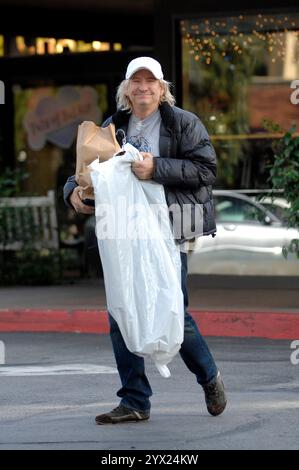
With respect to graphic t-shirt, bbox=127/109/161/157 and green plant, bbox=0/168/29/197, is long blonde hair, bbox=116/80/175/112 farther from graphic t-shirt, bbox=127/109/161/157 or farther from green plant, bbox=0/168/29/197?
green plant, bbox=0/168/29/197

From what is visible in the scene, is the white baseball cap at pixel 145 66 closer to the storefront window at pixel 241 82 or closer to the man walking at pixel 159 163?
the man walking at pixel 159 163

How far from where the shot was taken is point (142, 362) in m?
6.29

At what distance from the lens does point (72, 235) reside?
1451cm

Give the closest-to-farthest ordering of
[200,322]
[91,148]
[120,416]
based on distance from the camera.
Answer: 1. [91,148]
2. [120,416]
3. [200,322]

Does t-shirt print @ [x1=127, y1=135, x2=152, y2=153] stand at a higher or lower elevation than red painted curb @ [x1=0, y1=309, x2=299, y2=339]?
higher

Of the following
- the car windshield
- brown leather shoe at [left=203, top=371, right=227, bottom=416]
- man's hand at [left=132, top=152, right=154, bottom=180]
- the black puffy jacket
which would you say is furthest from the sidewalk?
→ man's hand at [left=132, top=152, right=154, bottom=180]

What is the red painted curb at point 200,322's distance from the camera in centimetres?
1023

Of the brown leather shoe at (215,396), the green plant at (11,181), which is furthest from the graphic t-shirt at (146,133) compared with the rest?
the green plant at (11,181)

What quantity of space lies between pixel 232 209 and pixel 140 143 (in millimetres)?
6874

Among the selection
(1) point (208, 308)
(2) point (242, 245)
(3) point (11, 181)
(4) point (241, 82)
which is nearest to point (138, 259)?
(1) point (208, 308)

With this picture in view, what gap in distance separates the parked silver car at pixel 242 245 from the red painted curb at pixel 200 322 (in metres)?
2.29

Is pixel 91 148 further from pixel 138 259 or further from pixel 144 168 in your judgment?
pixel 138 259

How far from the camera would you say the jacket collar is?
6.22 m

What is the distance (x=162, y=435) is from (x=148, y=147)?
4.74ft
